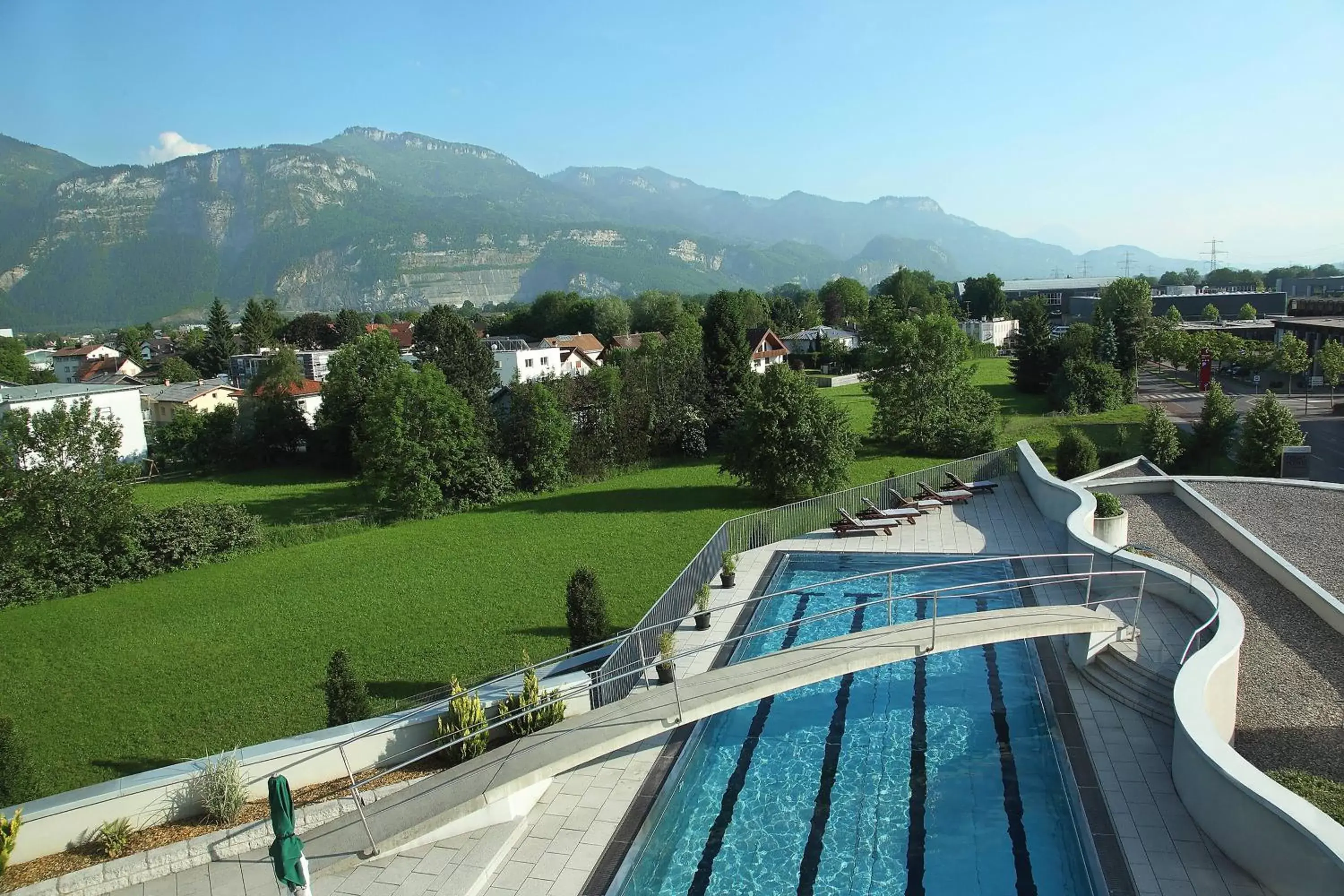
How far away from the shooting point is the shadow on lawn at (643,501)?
23.5 m

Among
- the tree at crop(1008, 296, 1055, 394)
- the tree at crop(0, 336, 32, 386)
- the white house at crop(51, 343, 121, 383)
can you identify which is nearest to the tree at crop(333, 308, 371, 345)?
the white house at crop(51, 343, 121, 383)

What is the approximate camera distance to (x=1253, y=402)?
35.1 metres

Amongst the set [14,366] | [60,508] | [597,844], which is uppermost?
[14,366]

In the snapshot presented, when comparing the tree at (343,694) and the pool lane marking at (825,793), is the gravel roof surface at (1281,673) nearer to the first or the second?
the pool lane marking at (825,793)

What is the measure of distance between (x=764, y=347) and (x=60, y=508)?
→ 49.2 metres

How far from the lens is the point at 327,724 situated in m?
10.6

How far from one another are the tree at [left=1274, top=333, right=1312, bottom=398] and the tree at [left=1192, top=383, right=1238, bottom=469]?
19677mm

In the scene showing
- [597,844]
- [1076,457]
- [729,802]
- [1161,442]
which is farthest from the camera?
[1161,442]

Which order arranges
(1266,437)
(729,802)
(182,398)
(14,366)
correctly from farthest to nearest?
(14,366)
(182,398)
(1266,437)
(729,802)

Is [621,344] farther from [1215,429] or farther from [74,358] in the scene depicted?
[74,358]

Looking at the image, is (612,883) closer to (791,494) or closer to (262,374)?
(791,494)

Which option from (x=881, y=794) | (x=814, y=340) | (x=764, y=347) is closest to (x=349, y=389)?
(x=881, y=794)

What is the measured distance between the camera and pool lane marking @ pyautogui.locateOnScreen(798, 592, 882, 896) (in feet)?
25.2

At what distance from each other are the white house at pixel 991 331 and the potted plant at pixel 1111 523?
212 ft
